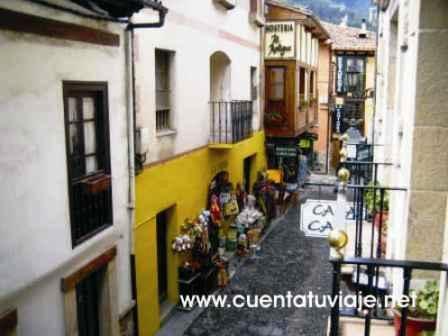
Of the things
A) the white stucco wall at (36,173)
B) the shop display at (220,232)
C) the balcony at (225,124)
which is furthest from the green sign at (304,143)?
the white stucco wall at (36,173)

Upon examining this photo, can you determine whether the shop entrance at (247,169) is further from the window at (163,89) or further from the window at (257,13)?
the window at (163,89)

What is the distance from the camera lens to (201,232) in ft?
38.0

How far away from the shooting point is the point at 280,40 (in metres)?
19.2

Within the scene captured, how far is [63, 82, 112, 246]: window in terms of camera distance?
695cm

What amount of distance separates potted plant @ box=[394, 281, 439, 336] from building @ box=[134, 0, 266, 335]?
18.6 ft

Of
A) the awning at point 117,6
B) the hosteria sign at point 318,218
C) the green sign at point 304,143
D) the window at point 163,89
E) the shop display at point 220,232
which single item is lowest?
the shop display at point 220,232

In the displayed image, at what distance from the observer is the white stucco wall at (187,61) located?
9406 mm

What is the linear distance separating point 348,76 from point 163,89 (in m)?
22.8

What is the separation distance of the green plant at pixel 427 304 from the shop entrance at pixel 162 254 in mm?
7171

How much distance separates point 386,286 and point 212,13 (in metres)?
9.00

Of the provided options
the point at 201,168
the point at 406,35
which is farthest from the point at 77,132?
the point at 201,168

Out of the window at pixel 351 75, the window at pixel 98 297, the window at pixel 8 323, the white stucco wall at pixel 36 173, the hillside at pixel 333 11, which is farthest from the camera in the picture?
the hillside at pixel 333 11

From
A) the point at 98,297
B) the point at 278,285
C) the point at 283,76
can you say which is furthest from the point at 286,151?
the point at 98,297

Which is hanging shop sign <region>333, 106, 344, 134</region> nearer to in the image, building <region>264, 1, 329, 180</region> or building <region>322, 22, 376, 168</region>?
building <region>322, 22, 376, 168</region>
